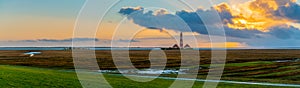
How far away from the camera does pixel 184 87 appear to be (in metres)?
28.8

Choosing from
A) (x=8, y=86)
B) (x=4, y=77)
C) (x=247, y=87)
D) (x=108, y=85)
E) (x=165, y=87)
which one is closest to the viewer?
(x=8, y=86)

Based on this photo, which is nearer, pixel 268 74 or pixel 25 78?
pixel 25 78

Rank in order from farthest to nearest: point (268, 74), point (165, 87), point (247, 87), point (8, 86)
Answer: point (268, 74) < point (247, 87) < point (165, 87) < point (8, 86)

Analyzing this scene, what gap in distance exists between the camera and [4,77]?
23984mm

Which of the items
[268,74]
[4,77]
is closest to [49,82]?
[4,77]

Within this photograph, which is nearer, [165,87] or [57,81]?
[57,81]

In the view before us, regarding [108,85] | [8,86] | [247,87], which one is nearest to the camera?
[8,86]

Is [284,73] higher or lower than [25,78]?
lower

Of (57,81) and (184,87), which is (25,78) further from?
(184,87)

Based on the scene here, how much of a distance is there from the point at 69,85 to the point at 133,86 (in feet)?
15.5

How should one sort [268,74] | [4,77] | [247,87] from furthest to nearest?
[268,74] → [247,87] → [4,77]

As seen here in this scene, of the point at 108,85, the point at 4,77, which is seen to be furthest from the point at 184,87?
the point at 4,77

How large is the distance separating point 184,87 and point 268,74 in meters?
30.1

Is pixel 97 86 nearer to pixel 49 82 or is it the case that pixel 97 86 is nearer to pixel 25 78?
pixel 49 82
